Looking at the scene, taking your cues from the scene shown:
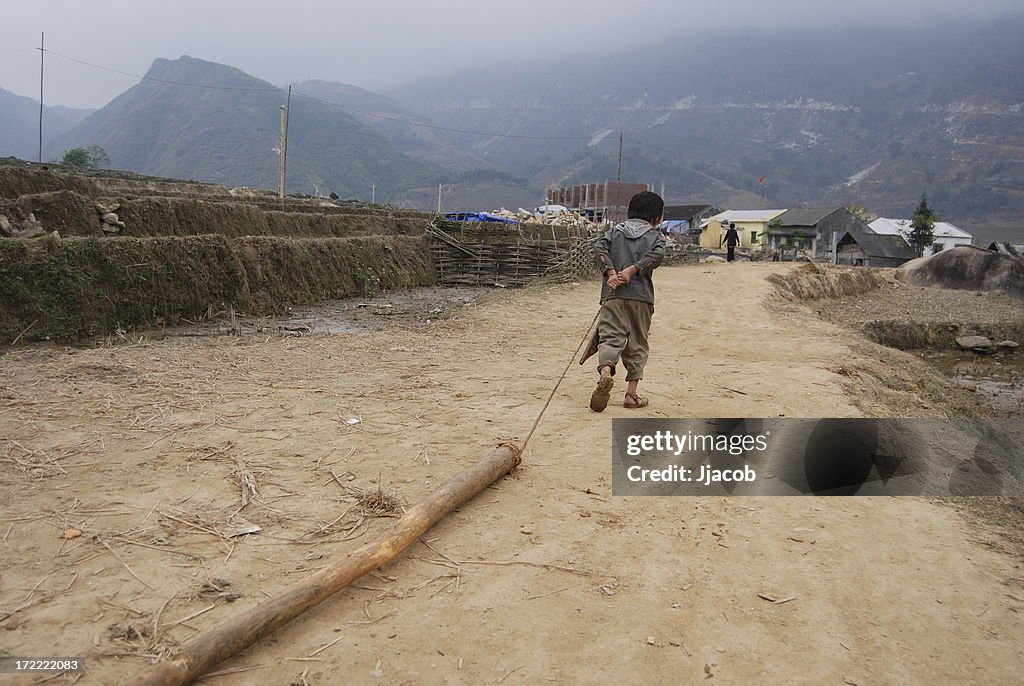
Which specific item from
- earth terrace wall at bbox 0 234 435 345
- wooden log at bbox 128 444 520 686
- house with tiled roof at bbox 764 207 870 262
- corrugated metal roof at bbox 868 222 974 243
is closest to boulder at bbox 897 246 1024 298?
earth terrace wall at bbox 0 234 435 345

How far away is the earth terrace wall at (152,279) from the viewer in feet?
28.3

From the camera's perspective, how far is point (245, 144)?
108562 mm

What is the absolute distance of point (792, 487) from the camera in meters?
3.93

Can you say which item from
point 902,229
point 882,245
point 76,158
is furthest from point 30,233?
point 902,229

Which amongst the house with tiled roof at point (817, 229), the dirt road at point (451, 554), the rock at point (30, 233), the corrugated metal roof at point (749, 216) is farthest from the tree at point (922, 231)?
the rock at point (30, 233)

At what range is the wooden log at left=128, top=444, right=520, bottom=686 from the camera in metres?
2.04

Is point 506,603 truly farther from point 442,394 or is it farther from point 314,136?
point 314,136

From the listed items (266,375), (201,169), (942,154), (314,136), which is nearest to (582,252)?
(266,375)

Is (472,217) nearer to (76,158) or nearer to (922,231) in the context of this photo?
(922,231)

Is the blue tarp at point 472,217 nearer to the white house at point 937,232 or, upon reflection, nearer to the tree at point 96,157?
the tree at point 96,157

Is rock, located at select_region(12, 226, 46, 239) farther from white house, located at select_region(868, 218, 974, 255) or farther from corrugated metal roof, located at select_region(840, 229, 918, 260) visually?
white house, located at select_region(868, 218, 974, 255)

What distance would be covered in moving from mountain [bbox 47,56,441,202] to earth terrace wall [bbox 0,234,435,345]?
79.4m

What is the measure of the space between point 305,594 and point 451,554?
74 centimetres

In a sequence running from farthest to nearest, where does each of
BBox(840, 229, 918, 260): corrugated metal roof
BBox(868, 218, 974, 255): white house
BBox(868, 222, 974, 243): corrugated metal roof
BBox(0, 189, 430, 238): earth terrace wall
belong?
1. BBox(868, 222, 974, 243): corrugated metal roof
2. BBox(868, 218, 974, 255): white house
3. BBox(840, 229, 918, 260): corrugated metal roof
4. BBox(0, 189, 430, 238): earth terrace wall
